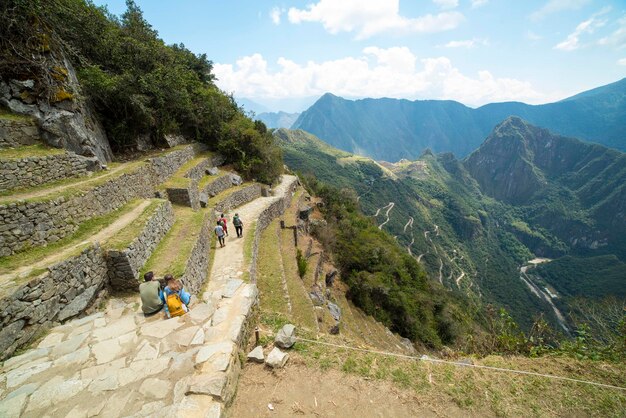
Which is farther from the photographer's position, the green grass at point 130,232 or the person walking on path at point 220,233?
the person walking on path at point 220,233

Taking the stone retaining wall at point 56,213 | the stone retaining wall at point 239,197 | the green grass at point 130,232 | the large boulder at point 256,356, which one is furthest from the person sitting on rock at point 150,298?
the stone retaining wall at point 239,197

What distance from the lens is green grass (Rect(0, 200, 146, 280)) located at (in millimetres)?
7207

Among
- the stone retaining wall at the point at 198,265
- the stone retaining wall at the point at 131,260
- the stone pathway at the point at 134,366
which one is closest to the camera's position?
the stone pathway at the point at 134,366

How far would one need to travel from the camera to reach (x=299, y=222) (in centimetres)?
2567

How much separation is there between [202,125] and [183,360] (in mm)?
25631

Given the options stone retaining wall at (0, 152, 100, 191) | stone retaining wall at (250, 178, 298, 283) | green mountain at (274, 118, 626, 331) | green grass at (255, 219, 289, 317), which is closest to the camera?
stone retaining wall at (0, 152, 100, 191)

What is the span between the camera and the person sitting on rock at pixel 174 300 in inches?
251

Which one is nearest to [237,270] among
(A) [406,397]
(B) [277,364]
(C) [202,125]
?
(B) [277,364]

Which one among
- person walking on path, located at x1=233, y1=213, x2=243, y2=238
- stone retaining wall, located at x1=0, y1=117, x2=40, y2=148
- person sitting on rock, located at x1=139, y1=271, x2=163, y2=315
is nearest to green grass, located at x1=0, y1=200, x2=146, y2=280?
person sitting on rock, located at x1=139, y1=271, x2=163, y2=315

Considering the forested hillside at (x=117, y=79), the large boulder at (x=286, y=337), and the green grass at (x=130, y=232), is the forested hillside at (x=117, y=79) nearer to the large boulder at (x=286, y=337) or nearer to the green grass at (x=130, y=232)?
the green grass at (x=130, y=232)

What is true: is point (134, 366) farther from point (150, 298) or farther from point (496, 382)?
point (496, 382)

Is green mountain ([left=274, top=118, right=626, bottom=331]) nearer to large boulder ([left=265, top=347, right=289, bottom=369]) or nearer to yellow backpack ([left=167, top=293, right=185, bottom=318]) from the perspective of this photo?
large boulder ([left=265, top=347, right=289, bottom=369])

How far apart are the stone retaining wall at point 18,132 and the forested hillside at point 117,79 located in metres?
0.90

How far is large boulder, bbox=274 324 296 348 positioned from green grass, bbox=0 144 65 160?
10.9 meters
